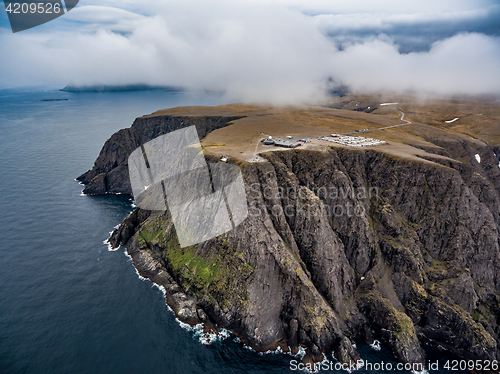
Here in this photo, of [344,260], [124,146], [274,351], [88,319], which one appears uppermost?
[124,146]

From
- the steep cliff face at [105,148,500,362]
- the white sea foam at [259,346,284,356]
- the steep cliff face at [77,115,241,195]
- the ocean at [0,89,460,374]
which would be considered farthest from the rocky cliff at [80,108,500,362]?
the steep cliff face at [77,115,241,195]

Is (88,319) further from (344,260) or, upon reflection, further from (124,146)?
(124,146)

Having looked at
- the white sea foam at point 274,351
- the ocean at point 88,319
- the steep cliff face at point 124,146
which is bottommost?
the white sea foam at point 274,351

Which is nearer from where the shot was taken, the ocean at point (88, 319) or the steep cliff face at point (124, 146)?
the ocean at point (88, 319)

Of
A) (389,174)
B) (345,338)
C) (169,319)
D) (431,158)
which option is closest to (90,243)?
(169,319)

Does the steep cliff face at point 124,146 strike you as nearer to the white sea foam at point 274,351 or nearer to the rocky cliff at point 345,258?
the rocky cliff at point 345,258

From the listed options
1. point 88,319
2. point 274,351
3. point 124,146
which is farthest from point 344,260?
point 124,146

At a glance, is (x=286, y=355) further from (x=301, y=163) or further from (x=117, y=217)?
(x=117, y=217)

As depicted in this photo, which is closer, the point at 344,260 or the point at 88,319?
the point at 88,319

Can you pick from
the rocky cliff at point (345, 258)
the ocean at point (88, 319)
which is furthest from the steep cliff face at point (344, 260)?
the ocean at point (88, 319)
